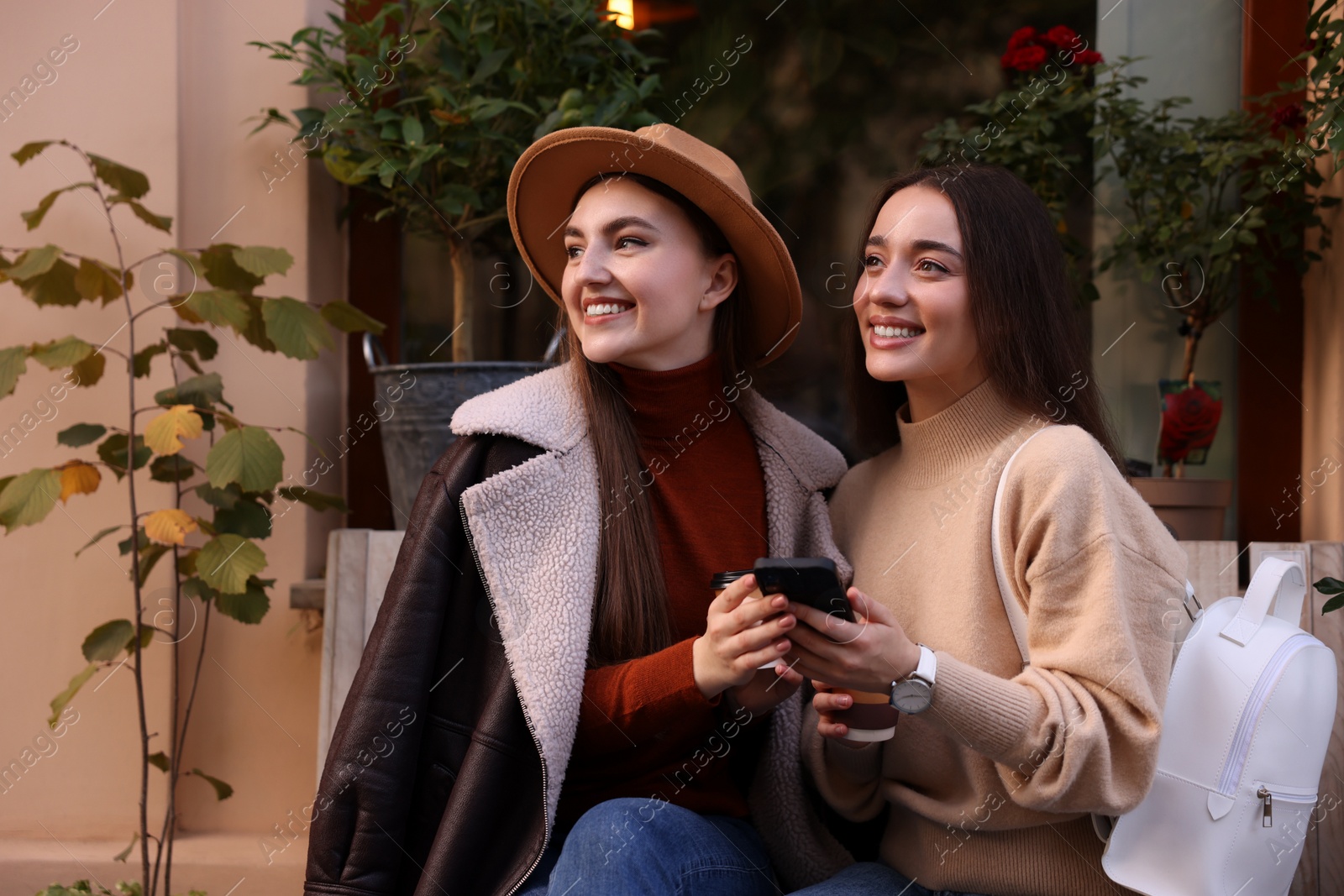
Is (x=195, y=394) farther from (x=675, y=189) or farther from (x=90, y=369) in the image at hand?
(x=675, y=189)

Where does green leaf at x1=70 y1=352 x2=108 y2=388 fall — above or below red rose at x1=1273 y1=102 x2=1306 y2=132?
below

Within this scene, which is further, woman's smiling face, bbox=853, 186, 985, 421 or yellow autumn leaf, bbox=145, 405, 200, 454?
yellow autumn leaf, bbox=145, 405, 200, 454

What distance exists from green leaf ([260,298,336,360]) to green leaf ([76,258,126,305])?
31cm

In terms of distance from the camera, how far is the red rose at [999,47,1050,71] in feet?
6.48

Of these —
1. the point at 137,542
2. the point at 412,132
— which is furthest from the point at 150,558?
the point at 412,132

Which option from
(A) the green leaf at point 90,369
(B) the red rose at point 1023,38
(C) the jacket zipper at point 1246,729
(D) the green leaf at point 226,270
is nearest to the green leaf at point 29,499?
(A) the green leaf at point 90,369

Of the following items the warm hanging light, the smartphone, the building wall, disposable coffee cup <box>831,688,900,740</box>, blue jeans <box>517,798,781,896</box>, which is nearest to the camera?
the smartphone

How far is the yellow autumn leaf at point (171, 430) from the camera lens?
1804mm

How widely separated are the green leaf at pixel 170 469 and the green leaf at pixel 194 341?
0.20 meters

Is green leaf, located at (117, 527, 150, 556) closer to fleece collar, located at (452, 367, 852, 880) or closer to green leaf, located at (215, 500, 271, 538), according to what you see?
green leaf, located at (215, 500, 271, 538)

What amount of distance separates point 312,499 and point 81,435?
1.45 ft

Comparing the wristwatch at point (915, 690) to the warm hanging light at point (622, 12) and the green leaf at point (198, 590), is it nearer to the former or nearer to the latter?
the green leaf at point (198, 590)

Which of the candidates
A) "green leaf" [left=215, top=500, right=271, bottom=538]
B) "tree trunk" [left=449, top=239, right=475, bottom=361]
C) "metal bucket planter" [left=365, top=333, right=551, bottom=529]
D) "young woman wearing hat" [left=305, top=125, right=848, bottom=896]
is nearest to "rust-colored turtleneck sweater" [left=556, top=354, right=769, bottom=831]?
"young woman wearing hat" [left=305, top=125, right=848, bottom=896]

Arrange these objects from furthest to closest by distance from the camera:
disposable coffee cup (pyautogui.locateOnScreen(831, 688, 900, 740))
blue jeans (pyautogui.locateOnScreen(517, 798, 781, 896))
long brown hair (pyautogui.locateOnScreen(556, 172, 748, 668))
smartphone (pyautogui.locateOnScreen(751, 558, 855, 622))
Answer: long brown hair (pyautogui.locateOnScreen(556, 172, 748, 668)) < disposable coffee cup (pyautogui.locateOnScreen(831, 688, 900, 740)) < blue jeans (pyautogui.locateOnScreen(517, 798, 781, 896)) < smartphone (pyautogui.locateOnScreen(751, 558, 855, 622))
